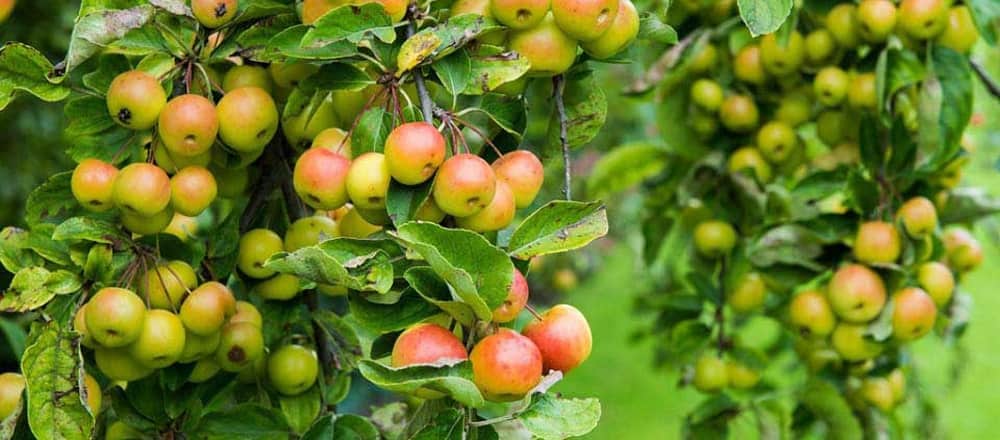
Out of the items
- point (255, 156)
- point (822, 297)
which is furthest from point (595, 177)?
point (255, 156)

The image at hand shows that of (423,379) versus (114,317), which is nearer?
(423,379)

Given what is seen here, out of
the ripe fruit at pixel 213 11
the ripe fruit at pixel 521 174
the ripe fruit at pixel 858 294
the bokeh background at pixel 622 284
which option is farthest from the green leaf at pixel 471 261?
the bokeh background at pixel 622 284

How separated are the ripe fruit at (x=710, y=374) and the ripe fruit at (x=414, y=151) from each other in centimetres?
104

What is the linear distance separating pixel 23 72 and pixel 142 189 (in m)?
0.16

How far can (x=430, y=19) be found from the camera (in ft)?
3.44

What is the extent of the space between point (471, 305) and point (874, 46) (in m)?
1.03

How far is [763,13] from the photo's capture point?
1.06 metres

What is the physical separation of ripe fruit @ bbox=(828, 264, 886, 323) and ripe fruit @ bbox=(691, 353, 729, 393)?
29cm

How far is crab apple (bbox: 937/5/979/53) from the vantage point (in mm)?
1633

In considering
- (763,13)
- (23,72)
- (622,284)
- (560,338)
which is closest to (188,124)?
(23,72)

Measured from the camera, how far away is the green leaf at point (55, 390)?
0.99 m

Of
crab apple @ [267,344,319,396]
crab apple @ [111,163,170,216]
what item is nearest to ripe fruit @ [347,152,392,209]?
crab apple @ [111,163,170,216]

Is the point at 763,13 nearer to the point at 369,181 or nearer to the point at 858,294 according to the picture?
the point at 369,181

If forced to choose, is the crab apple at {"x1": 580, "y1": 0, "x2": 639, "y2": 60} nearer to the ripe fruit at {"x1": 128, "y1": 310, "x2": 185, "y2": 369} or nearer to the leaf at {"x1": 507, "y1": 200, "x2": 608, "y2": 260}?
the leaf at {"x1": 507, "y1": 200, "x2": 608, "y2": 260}
